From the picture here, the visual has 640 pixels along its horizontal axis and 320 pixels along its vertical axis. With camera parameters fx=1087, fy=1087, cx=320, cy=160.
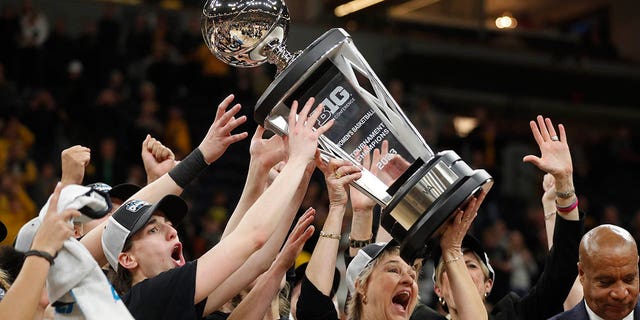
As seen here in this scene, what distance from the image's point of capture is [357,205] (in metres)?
4.21

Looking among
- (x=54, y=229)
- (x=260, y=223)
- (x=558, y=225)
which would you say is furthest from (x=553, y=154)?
(x=54, y=229)

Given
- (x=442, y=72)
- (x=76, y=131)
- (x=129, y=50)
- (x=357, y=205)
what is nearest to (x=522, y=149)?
(x=442, y=72)

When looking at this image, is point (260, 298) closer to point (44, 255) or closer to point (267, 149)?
point (267, 149)

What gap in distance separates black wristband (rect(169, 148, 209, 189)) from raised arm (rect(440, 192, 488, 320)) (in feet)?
3.41

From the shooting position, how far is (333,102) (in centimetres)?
359

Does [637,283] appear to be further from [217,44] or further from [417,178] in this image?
[217,44]

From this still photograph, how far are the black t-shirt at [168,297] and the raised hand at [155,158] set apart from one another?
41.5 inches

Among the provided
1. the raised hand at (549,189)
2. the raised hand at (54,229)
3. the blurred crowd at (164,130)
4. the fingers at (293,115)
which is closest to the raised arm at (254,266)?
the fingers at (293,115)

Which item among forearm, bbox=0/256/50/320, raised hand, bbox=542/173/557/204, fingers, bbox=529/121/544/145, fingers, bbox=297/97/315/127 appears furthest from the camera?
raised hand, bbox=542/173/557/204

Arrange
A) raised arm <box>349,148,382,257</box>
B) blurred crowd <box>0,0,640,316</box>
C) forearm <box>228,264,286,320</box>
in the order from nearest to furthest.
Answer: forearm <box>228,264,286,320</box>, raised arm <box>349,148,382,257</box>, blurred crowd <box>0,0,640,316</box>

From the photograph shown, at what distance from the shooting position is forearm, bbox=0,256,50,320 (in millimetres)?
2824

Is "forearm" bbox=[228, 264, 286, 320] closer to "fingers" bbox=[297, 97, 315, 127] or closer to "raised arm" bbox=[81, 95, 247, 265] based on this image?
"raised arm" bbox=[81, 95, 247, 265]

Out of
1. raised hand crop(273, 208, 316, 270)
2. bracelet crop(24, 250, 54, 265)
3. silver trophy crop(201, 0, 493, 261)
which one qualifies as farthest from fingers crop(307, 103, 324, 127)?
bracelet crop(24, 250, 54, 265)

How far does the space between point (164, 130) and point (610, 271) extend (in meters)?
8.38
